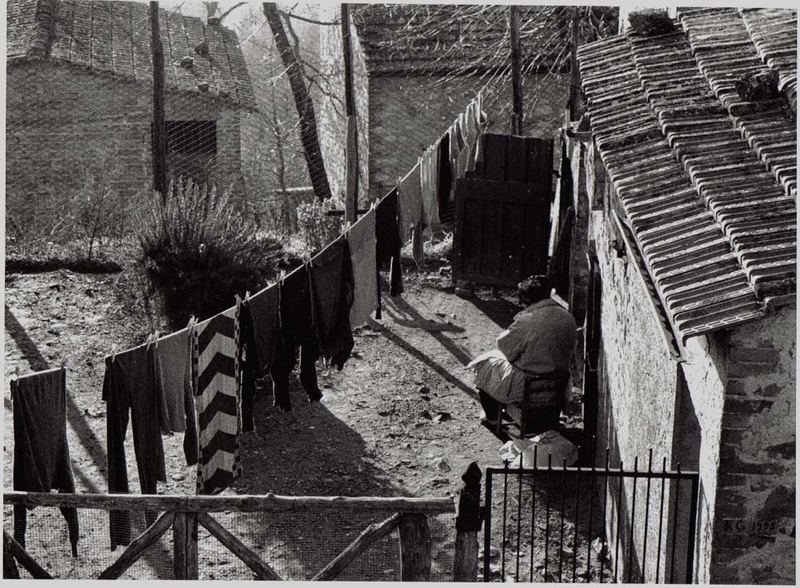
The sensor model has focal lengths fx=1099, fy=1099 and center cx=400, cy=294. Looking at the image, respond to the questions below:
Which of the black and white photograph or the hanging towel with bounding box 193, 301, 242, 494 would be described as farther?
the hanging towel with bounding box 193, 301, 242, 494

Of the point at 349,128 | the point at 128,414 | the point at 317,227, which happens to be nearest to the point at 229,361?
the point at 128,414

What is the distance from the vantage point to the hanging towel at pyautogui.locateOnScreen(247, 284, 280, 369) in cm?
712

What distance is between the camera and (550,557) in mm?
7168

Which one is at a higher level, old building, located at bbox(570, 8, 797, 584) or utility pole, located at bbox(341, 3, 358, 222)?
utility pole, located at bbox(341, 3, 358, 222)

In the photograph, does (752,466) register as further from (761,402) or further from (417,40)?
(417,40)

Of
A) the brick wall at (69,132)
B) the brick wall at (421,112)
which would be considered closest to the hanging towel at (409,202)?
the brick wall at (421,112)

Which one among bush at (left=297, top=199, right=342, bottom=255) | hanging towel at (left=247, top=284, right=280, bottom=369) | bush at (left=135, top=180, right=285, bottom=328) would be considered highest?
bush at (left=297, top=199, right=342, bottom=255)

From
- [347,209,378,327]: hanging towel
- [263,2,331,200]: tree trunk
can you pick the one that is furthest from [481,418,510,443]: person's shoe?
[263,2,331,200]: tree trunk

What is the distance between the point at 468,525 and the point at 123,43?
13865mm

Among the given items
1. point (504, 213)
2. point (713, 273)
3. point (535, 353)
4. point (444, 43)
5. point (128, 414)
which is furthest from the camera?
point (444, 43)

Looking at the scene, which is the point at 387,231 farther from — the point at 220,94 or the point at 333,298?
the point at 220,94

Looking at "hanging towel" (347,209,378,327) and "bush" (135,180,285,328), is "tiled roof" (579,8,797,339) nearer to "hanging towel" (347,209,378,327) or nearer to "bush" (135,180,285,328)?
"hanging towel" (347,209,378,327)

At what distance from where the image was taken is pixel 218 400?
6883mm

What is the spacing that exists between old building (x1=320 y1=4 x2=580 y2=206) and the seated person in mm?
8122
